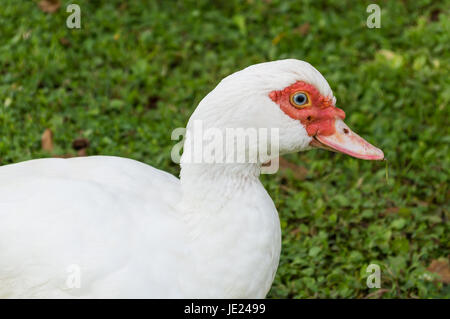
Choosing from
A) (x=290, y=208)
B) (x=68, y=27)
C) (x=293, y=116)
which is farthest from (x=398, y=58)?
(x=293, y=116)

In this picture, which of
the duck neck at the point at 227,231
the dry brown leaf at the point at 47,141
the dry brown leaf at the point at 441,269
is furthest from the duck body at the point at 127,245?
the dry brown leaf at the point at 47,141

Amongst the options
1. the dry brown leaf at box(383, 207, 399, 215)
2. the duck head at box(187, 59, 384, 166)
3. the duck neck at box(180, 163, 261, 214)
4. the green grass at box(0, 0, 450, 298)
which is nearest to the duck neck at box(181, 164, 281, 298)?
the duck neck at box(180, 163, 261, 214)

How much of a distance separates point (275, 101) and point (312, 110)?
0.15 metres

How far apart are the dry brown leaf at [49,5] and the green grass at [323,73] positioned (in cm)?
6

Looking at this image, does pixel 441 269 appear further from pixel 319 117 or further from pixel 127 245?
pixel 127 245

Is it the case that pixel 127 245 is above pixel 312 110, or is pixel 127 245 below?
below

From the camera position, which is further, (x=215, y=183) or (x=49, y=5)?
(x=49, y=5)

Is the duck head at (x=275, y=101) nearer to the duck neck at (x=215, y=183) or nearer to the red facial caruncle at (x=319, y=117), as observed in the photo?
the red facial caruncle at (x=319, y=117)

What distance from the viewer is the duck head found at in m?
2.29

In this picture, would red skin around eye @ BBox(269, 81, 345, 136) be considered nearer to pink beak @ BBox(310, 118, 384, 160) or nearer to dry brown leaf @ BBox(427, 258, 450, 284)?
pink beak @ BBox(310, 118, 384, 160)

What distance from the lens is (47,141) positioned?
3.92 m

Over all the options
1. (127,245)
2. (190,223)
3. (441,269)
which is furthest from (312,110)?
(441,269)

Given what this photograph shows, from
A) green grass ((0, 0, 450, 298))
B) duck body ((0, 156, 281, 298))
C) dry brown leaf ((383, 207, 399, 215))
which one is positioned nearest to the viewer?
duck body ((0, 156, 281, 298))

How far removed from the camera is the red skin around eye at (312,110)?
2.32m
